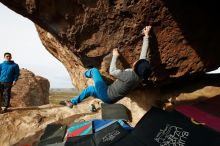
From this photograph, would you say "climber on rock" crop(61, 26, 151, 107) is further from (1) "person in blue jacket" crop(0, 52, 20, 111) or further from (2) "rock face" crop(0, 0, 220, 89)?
(1) "person in blue jacket" crop(0, 52, 20, 111)

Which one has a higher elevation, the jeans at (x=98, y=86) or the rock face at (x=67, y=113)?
the jeans at (x=98, y=86)

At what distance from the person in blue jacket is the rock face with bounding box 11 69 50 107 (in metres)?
10.8

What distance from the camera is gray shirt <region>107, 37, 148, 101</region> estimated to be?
26.0ft

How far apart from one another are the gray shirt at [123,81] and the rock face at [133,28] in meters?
0.51

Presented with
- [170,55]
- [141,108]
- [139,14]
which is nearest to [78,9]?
[139,14]

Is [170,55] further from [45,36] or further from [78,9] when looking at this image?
[45,36]

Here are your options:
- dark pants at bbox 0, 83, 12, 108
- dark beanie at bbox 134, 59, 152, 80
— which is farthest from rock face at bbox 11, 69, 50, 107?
dark beanie at bbox 134, 59, 152, 80

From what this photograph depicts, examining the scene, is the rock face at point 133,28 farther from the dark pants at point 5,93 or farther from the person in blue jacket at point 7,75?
the dark pants at point 5,93

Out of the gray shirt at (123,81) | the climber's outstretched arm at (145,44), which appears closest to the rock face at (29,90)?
the gray shirt at (123,81)

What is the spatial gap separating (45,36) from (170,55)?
5573mm

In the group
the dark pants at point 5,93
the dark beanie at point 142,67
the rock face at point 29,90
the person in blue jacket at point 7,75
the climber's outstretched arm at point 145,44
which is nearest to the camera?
the dark beanie at point 142,67

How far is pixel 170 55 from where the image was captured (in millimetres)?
8828

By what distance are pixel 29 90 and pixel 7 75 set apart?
47.0 feet

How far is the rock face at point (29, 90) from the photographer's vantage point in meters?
24.8
